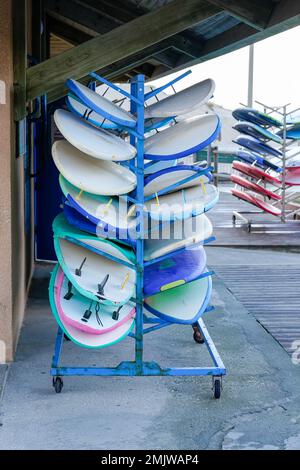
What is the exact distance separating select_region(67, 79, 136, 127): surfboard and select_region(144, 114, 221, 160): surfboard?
0.22 m

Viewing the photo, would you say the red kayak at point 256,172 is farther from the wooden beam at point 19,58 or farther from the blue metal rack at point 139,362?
the blue metal rack at point 139,362

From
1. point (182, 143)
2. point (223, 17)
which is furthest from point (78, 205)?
point (223, 17)

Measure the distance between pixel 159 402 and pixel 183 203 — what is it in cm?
120

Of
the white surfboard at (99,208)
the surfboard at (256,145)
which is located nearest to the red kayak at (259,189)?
the surfboard at (256,145)

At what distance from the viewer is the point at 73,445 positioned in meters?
3.96

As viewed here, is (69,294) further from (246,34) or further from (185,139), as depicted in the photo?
(246,34)

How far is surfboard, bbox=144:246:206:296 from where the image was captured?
15.7ft

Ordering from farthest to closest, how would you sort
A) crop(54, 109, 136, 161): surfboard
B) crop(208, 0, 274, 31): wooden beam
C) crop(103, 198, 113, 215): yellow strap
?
crop(208, 0, 274, 31): wooden beam < crop(103, 198, 113, 215): yellow strap < crop(54, 109, 136, 161): surfboard

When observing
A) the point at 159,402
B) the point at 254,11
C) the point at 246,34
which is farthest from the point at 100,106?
the point at 246,34

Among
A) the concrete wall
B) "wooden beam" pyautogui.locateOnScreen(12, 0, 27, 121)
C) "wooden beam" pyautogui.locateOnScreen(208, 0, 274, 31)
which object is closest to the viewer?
the concrete wall

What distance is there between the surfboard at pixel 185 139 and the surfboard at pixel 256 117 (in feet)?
30.3

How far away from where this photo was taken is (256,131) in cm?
1379

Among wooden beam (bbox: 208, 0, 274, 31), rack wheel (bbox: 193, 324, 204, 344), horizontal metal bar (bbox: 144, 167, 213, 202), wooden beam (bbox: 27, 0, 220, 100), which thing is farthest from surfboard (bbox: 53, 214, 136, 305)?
wooden beam (bbox: 208, 0, 274, 31)

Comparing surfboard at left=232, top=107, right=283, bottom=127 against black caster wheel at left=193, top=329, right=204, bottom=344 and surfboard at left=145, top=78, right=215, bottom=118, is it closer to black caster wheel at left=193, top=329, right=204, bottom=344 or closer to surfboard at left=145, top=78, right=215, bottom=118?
black caster wheel at left=193, top=329, right=204, bottom=344
